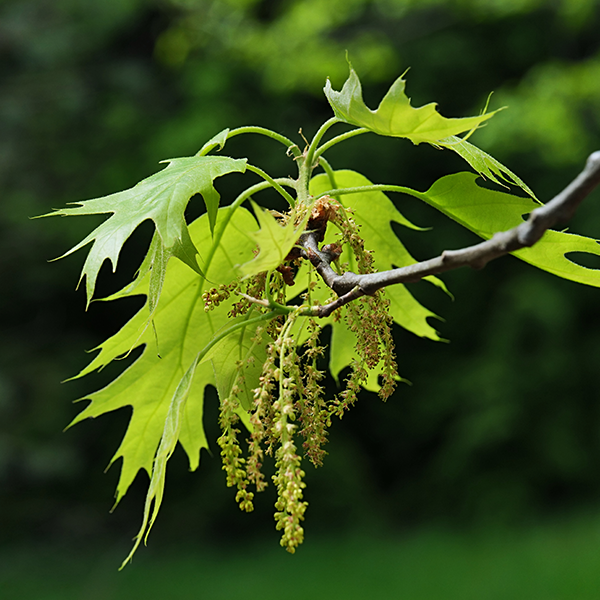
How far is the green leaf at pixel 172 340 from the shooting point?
39.4 inches

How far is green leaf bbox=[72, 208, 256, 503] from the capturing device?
100 cm

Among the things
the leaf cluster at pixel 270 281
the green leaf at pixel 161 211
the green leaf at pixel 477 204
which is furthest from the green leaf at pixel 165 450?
the green leaf at pixel 477 204

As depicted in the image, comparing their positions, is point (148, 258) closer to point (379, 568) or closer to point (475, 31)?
point (379, 568)

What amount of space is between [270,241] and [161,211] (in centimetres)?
16

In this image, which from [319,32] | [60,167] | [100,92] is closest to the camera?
[319,32]

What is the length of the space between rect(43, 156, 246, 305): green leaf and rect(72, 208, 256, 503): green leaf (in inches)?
7.8

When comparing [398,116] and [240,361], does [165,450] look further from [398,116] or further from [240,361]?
[398,116]

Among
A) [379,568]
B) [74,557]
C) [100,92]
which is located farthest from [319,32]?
[74,557]

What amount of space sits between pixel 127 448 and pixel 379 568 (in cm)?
588

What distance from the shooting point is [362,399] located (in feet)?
24.8

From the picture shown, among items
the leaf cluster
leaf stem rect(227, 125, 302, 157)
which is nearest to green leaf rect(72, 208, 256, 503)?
the leaf cluster

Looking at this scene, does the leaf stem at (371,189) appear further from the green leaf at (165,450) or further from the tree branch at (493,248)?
the green leaf at (165,450)

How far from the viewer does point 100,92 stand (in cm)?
670

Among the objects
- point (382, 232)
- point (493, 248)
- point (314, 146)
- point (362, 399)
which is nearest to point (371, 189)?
point (314, 146)
